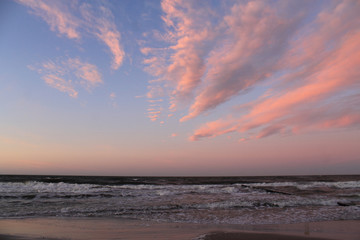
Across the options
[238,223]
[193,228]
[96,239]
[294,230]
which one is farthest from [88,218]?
[294,230]

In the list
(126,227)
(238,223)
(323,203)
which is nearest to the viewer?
(126,227)

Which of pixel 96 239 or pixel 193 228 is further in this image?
pixel 193 228

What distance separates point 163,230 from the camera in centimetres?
802

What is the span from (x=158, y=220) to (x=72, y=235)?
3607 millimetres

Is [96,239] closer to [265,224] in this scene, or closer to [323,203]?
[265,224]

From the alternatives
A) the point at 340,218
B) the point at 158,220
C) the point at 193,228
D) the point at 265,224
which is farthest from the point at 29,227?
the point at 340,218

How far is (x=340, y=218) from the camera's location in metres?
10.2

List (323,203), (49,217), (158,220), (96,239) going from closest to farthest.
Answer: (96,239) → (158,220) → (49,217) → (323,203)

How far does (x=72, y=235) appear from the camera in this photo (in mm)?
7402

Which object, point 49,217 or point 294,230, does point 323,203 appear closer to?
point 294,230

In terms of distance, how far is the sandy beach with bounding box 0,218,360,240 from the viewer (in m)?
7.21

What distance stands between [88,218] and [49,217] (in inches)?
76.8

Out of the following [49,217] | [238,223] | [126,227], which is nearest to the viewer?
[126,227]

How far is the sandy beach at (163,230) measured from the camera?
721 cm
